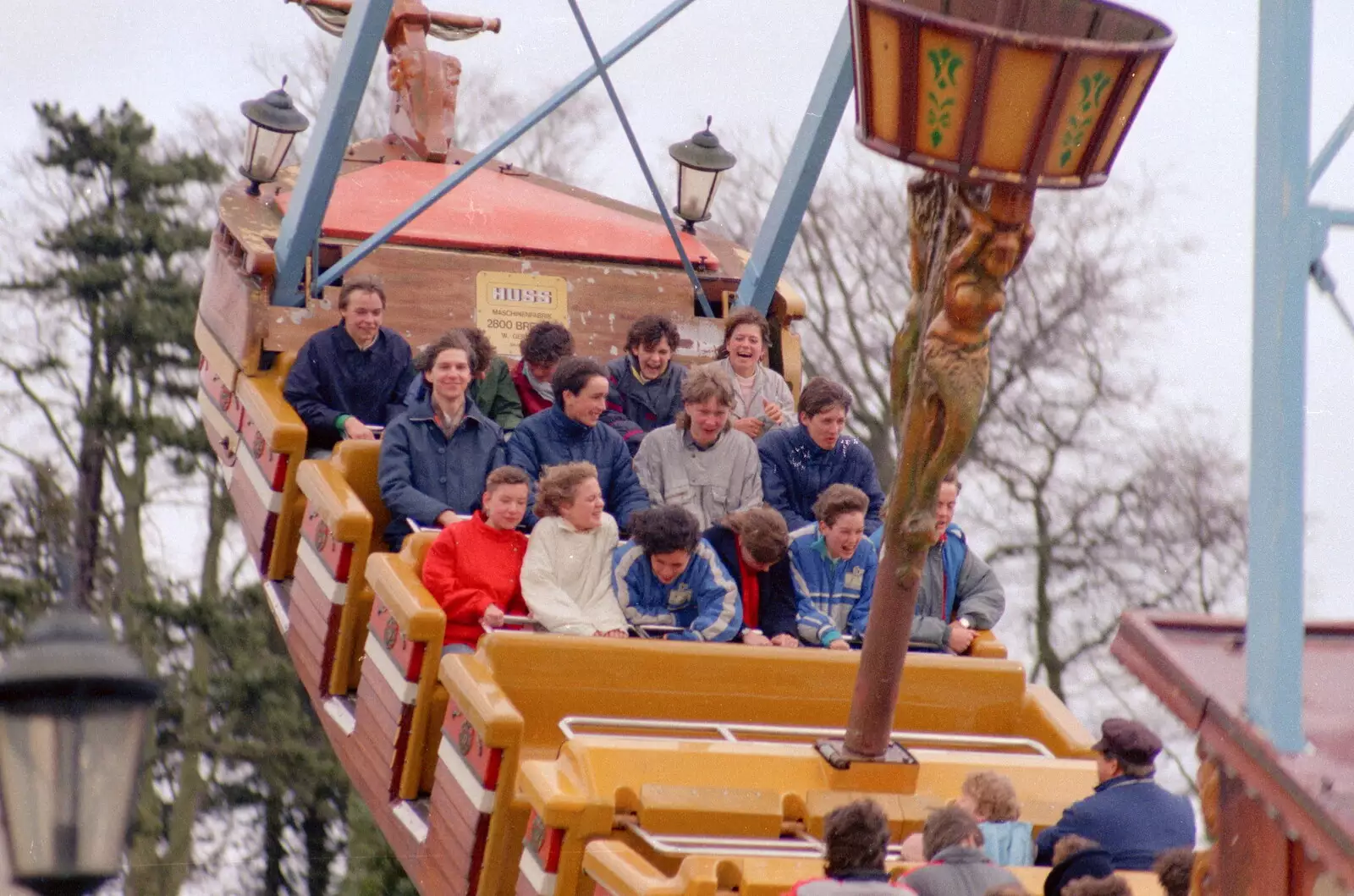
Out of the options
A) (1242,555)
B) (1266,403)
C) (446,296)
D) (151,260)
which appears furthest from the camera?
(151,260)

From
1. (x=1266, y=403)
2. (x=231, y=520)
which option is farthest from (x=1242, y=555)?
(x=1266, y=403)

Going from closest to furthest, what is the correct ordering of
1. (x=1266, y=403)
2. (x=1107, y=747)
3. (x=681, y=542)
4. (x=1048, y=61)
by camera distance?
(x=1266, y=403), (x=1048, y=61), (x=1107, y=747), (x=681, y=542)

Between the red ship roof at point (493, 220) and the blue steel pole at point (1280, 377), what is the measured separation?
5972mm

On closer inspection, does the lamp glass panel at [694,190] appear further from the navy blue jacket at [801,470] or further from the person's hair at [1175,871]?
the person's hair at [1175,871]

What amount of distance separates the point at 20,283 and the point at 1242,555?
845 centimetres

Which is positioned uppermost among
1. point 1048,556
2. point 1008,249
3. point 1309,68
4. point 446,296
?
point 1309,68

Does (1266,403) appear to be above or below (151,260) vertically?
above

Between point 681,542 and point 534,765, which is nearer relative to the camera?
point 534,765

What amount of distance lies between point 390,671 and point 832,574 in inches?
48.9

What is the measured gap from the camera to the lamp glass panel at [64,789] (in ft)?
8.05

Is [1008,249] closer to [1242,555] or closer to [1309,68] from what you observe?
[1309,68]

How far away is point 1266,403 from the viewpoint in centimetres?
250

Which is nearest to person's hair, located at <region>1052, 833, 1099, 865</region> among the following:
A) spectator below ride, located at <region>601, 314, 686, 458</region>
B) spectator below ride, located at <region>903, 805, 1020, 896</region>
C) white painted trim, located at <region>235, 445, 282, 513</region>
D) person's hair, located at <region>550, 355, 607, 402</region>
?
spectator below ride, located at <region>903, 805, 1020, 896</region>

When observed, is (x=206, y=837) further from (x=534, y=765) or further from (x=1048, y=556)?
(x=534, y=765)
